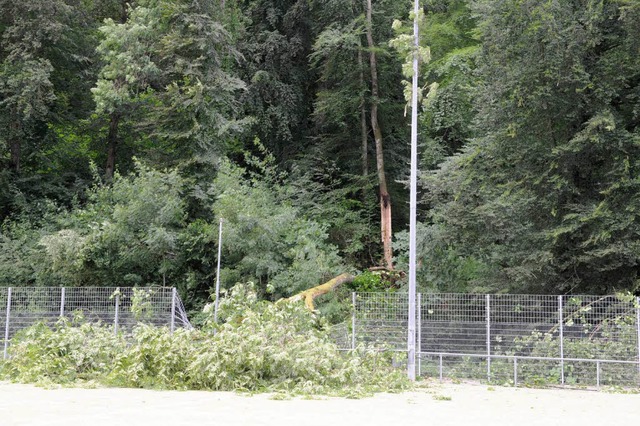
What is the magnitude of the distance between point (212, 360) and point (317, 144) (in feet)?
67.9

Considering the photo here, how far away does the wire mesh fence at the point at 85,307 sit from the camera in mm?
18281

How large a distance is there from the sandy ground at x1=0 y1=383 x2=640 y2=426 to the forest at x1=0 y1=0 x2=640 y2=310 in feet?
24.8

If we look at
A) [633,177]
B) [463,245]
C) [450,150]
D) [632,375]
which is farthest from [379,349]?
[450,150]

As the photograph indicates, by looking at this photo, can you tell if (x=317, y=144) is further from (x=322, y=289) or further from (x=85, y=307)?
(x=85, y=307)

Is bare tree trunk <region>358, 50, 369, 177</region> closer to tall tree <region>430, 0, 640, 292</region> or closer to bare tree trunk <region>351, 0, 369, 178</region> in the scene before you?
bare tree trunk <region>351, 0, 369, 178</region>

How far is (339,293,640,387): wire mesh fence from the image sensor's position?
1638 centimetres

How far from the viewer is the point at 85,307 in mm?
18641

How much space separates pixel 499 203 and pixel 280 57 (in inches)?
576

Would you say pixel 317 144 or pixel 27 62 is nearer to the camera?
pixel 27 62

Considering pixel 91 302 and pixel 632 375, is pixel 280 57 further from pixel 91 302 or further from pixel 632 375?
pixel 632 375

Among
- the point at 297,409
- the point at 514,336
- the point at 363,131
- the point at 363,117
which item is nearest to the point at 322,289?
the point at 514,336

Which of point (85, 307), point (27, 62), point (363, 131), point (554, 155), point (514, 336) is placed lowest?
point (514, 336)

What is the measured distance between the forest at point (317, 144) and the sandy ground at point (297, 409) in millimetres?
7570

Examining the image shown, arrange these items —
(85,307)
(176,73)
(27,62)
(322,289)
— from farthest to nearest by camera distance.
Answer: (27,62) → (176,73) → (322,289) → (85,307)
